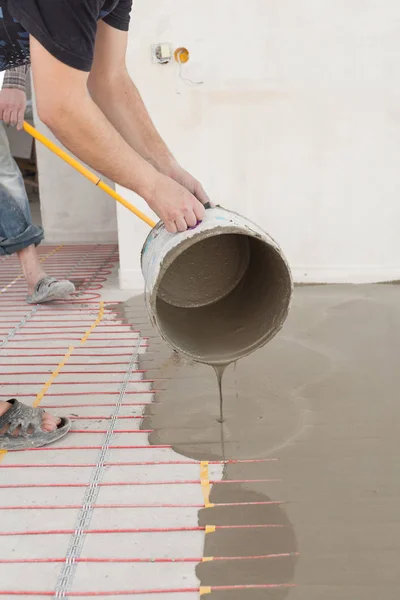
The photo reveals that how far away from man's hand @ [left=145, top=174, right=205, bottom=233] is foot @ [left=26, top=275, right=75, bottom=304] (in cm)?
164

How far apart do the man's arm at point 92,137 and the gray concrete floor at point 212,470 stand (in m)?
0.69

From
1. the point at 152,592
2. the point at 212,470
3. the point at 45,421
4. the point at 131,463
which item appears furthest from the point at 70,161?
the point at 152,592

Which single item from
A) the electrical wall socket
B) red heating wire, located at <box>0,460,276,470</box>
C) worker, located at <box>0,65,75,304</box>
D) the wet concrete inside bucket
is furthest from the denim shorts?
red heating wire, located at <box>0,460,276,470</box>

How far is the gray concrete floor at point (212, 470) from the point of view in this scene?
4.14 feet

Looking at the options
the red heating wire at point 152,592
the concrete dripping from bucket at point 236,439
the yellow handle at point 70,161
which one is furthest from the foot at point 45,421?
the yellow handle at point 70,161

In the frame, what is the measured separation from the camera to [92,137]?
4.24ft

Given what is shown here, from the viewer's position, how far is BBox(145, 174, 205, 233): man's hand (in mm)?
1378

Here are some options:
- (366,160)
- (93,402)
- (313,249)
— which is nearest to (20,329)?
(93,402)

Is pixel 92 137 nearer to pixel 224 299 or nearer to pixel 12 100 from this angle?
pixel 224 299

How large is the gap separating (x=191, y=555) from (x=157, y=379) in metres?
0.92

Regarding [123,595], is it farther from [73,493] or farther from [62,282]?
[62,282]

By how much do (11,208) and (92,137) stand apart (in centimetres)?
168

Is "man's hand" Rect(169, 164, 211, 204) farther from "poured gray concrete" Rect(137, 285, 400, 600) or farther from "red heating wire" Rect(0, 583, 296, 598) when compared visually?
"red heating wire" Rect(0, 583, 296, 598)

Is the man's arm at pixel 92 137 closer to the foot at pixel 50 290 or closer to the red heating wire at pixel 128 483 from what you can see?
the red heating wire at pixel 128 483
